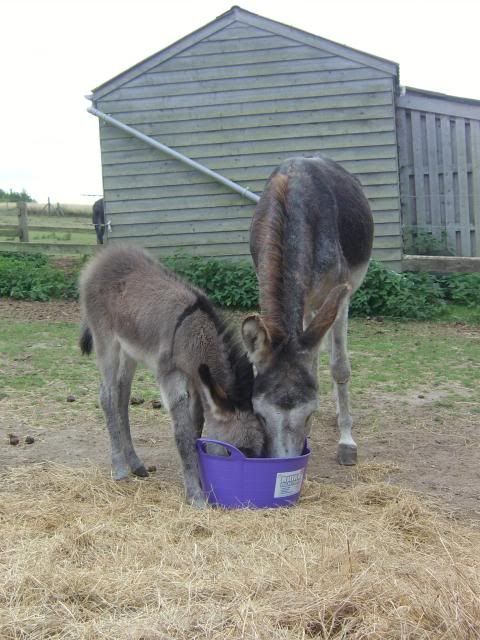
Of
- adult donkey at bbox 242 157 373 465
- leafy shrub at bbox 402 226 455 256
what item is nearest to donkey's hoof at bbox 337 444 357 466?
adult donkey at bbox 242 157 373 465

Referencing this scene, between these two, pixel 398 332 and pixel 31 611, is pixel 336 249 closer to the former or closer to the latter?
pixel 31 611

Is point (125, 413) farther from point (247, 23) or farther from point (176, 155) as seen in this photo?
point (247, 23)

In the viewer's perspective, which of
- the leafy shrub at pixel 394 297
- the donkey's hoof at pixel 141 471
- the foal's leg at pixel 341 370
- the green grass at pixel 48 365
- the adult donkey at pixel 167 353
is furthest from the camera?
the leafy shrub at pixel 394 297

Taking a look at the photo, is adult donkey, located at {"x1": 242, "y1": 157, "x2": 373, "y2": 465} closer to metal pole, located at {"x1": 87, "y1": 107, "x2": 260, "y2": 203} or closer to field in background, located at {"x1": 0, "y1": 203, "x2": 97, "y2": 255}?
metal pole, located at {"x1": 87, "y1": 107, "x2": 260, "y2": 203}

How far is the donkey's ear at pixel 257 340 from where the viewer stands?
4.02m

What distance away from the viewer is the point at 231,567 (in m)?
3.19

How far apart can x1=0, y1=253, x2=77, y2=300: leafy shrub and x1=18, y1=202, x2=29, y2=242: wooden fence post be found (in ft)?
5.70

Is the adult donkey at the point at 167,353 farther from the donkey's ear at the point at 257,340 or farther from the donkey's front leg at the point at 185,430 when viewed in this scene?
the donkey's ear at the point at 257,340

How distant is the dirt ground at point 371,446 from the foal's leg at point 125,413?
16 cm

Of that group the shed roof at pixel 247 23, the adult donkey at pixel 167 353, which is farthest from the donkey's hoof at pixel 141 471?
the shed roof at pixel 247 23

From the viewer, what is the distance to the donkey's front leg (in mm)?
4266

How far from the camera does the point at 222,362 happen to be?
14.1ft

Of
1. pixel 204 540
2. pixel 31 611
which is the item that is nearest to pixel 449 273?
pixel 204 540

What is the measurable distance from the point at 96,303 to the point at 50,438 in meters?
1.38
